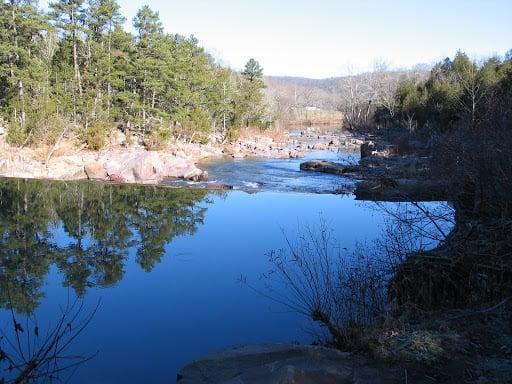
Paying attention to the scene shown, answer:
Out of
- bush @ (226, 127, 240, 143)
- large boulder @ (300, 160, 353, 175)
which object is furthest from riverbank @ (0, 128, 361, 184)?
bush @ (226, 127, 240, 143)

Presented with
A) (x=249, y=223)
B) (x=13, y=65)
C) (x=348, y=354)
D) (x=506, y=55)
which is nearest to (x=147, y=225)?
(x=249, y=223)

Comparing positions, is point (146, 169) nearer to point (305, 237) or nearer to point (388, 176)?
point (388, 176)

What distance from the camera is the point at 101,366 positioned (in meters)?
7.11

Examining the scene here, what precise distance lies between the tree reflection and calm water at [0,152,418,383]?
0.12 feet

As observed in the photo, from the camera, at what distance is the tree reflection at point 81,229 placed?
429 inches

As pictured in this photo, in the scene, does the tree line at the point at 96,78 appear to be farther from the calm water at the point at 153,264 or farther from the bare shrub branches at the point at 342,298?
the bare shrub branches at the point at 342,298

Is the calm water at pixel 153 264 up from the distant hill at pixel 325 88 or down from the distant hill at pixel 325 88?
down

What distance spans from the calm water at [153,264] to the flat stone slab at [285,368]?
0.85 meters

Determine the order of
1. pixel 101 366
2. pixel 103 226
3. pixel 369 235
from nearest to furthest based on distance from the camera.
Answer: pixel 101 366 → pixel 369 235 → pixel 103 226

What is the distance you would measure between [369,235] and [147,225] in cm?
698

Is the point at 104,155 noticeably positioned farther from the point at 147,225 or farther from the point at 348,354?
the point at 348,354

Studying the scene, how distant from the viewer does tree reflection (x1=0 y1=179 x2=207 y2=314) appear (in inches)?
429

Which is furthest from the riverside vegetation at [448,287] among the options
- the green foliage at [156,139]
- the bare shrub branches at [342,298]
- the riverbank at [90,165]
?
the green foliage at [156,139]

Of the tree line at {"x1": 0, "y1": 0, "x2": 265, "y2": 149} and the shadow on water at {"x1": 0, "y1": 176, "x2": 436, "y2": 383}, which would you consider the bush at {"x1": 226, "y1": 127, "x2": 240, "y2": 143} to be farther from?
the shadow on water at {"x1": 0, "y1": 176, "x2": 436, "y2": 383}
